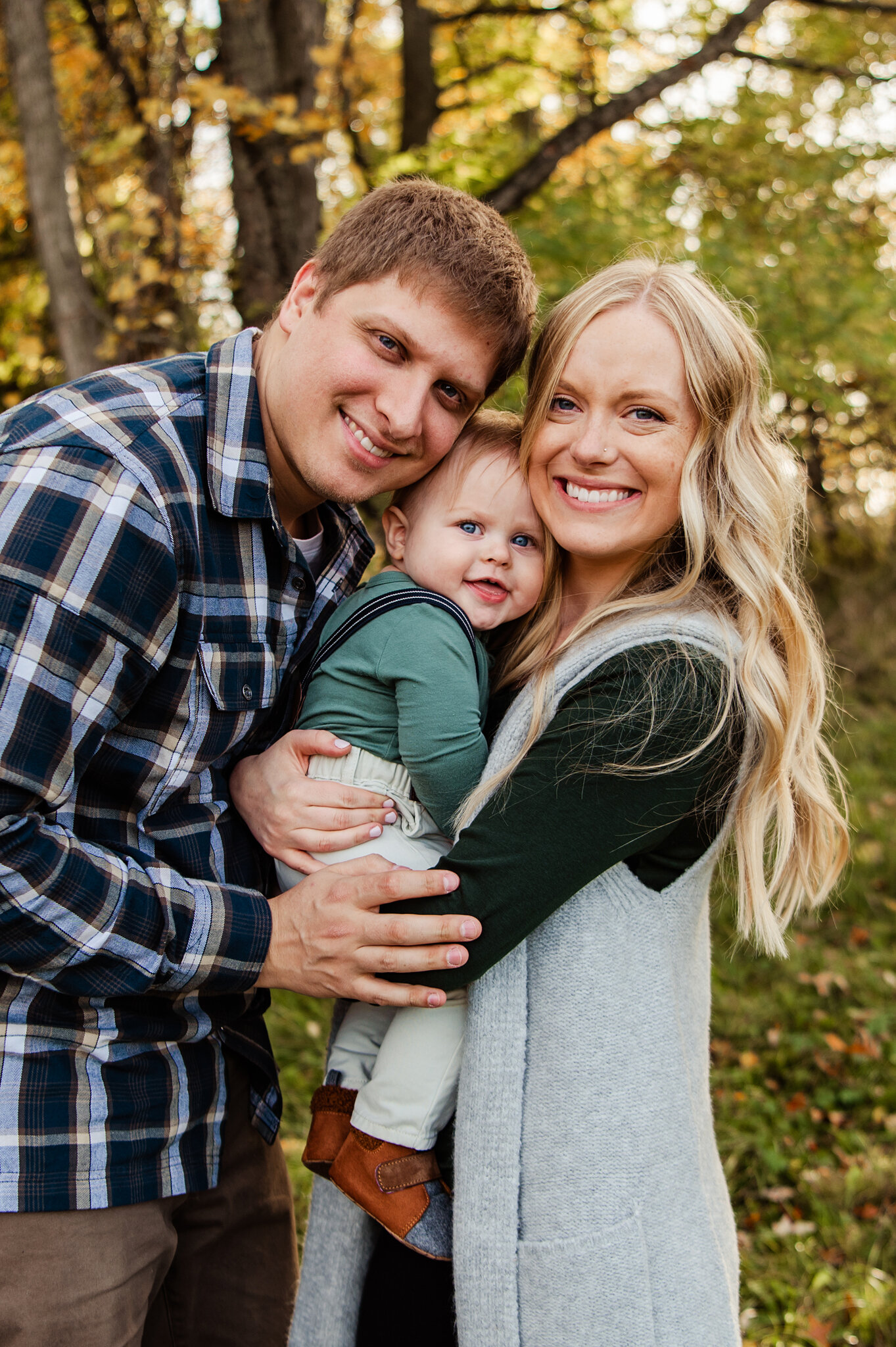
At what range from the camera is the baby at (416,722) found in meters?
1.90

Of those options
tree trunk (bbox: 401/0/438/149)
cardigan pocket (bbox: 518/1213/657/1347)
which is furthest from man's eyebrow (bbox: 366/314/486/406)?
tree trunk (bbox: 401/0/438/149)

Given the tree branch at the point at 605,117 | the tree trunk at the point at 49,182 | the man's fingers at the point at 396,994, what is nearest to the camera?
the man's fingers at the point at 396,994

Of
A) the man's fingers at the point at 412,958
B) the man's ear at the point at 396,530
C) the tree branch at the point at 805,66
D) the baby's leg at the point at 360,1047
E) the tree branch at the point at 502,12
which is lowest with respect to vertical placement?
the baby's leg at the point at 360,1047

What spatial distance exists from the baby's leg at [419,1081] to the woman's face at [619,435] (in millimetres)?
956

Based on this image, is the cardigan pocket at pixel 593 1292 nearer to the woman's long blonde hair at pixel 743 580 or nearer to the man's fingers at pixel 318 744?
the woman's long blonde hair at pixel 743 580

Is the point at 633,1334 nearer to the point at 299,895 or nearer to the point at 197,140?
the point at 299,895

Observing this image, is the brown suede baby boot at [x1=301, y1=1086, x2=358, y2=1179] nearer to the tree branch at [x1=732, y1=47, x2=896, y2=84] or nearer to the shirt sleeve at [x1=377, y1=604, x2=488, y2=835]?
the shirt sleeve at [x1=377, y1=604, x2=488, y2=835]

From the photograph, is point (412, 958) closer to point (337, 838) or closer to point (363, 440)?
point (337, 838)

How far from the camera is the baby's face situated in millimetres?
2279

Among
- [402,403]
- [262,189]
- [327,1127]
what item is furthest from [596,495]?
[262,189]

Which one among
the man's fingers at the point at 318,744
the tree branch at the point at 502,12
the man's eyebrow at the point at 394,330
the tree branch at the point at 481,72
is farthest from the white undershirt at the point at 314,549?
the tree branch at the point at 481,72

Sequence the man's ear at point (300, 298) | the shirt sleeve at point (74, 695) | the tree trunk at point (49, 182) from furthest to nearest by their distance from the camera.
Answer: the tree trunk at point (49, 182) < the man's ear at point (300, 298) < the shirt sleeve at point (74, 695)

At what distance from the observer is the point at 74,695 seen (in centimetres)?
158

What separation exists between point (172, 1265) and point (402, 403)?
6.07 feet
